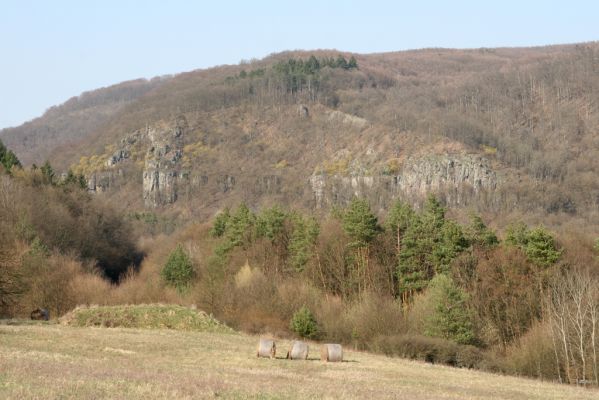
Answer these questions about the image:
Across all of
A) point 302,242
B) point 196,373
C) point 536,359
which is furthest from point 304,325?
point 196,373

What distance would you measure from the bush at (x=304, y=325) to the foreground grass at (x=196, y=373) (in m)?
10.4

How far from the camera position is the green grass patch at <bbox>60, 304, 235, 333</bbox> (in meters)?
51.6

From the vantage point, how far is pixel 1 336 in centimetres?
3859

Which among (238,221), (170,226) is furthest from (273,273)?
(170,226)

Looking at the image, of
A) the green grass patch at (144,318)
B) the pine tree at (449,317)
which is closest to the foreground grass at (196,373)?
the green grass patch at (144,318)

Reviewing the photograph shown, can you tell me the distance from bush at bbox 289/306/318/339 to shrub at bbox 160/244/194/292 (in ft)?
95.1

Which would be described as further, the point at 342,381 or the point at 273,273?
the point at 273,273

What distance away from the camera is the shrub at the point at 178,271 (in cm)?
8800

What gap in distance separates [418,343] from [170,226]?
143 meters

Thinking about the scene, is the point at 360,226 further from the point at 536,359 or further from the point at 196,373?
the point at 196,373

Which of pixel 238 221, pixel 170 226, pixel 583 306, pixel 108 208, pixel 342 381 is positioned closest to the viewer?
pixel 342 381

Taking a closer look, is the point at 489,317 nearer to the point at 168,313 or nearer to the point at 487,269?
the point at 487,269

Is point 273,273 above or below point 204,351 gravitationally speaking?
below

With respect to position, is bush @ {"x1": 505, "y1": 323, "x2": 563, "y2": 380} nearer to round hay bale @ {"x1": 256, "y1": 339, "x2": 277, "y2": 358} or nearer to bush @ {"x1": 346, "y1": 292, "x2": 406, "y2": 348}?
bush @ {"x1": 346, "y1": 292, "x2": 406, "y2": 348}
